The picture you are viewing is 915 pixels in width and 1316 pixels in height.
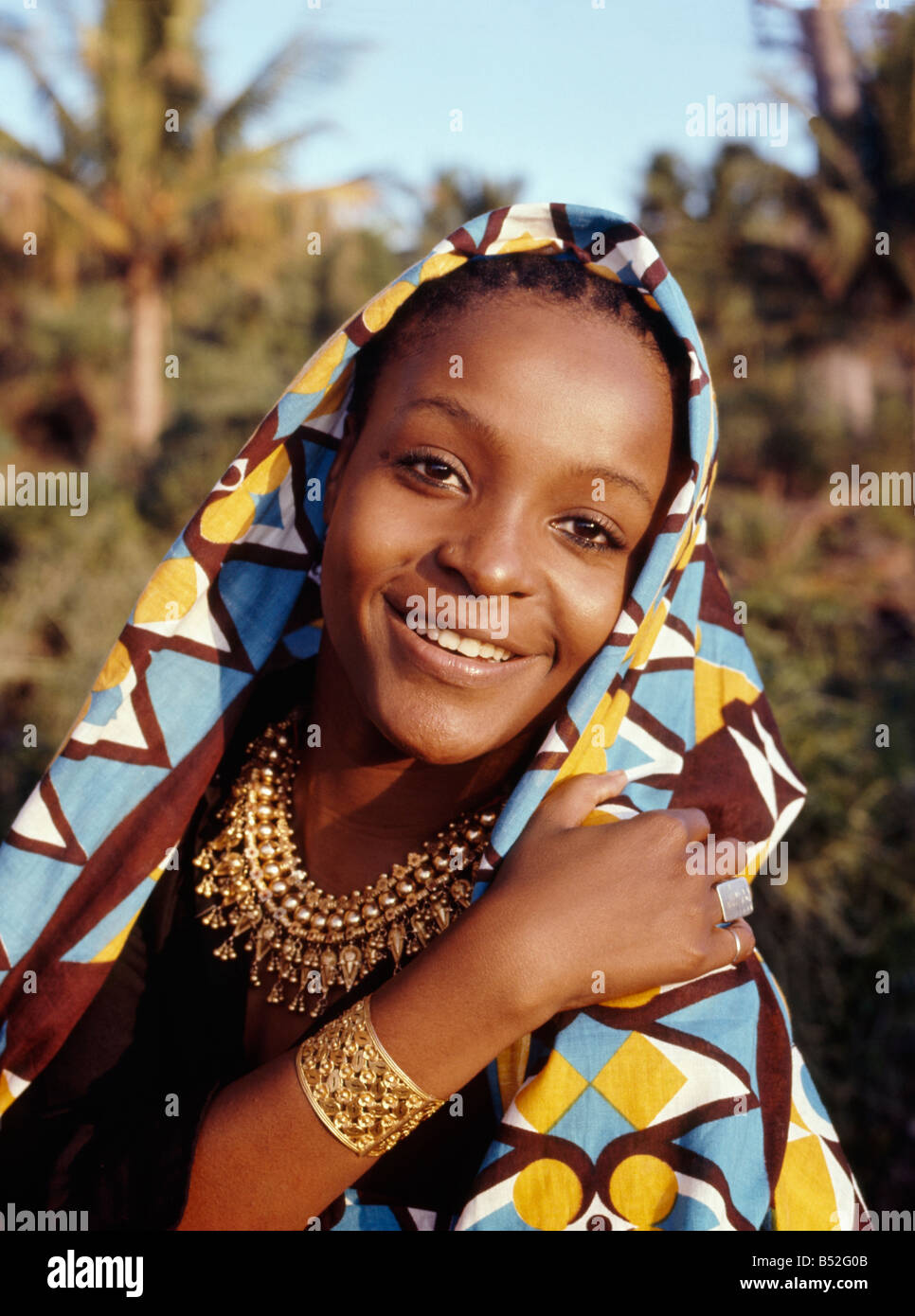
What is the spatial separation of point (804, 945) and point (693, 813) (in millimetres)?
2558

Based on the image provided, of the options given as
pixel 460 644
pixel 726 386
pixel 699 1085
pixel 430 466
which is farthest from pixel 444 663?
pixel 726 386

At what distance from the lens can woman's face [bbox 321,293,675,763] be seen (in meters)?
1.54

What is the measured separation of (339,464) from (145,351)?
50.7 ft

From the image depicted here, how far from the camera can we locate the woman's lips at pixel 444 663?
62.9 inches

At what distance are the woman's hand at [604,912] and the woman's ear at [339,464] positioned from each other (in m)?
0.72

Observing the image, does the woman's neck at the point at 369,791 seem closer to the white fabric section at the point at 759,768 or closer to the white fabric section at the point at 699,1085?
the white fabric section at the point at 759,768

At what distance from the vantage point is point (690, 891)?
4.89 feet

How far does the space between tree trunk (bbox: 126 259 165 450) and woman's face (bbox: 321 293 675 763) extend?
1448 cm

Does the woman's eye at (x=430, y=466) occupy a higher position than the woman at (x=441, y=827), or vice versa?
the woman's eye at (x=430, y=466)

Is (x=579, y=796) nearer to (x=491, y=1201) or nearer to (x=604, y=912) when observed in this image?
(x=604, y=912)

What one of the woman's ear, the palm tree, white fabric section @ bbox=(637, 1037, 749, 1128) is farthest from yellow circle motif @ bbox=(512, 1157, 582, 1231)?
the palm tree

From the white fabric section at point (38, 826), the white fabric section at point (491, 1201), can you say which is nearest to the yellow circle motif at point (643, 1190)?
the white fabric section at point (491, 1201)
